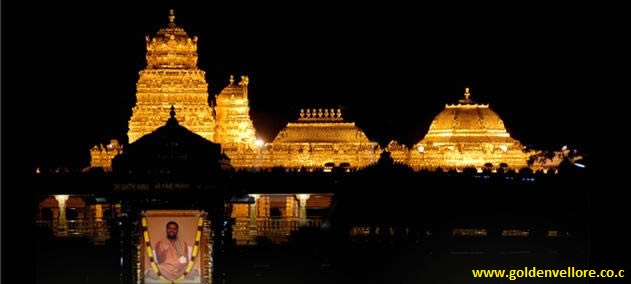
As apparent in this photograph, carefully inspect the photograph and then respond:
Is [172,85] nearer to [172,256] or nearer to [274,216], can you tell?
[274,216]

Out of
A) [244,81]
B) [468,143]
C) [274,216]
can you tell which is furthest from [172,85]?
[468,143]

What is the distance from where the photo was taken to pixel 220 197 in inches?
1336

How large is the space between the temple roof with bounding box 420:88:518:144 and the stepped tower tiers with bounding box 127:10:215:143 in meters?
5.43

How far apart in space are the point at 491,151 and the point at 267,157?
489 cm

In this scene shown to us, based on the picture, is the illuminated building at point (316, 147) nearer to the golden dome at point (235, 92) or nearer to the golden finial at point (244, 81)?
the golden dome at point (235, 92)

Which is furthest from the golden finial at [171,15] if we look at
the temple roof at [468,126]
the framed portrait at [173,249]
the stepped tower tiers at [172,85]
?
the framed portrait at [173,249]

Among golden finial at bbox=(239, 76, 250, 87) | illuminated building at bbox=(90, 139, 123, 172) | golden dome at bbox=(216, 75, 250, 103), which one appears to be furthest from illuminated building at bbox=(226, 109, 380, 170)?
illuminated building at bbox=(90, 139, 123, 172)

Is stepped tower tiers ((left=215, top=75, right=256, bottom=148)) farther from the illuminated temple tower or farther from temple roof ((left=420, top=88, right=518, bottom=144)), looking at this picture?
temple roof ((left=420, top=88, right=518, bottom=144))

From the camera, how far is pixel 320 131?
166 ft

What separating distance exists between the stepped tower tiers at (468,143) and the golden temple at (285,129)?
0.8 inches

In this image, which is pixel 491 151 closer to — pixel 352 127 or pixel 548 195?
pixel 352 127

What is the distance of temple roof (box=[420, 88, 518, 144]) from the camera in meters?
51.1

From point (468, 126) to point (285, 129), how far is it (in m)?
3.97

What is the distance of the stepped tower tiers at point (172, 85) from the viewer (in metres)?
48.6
